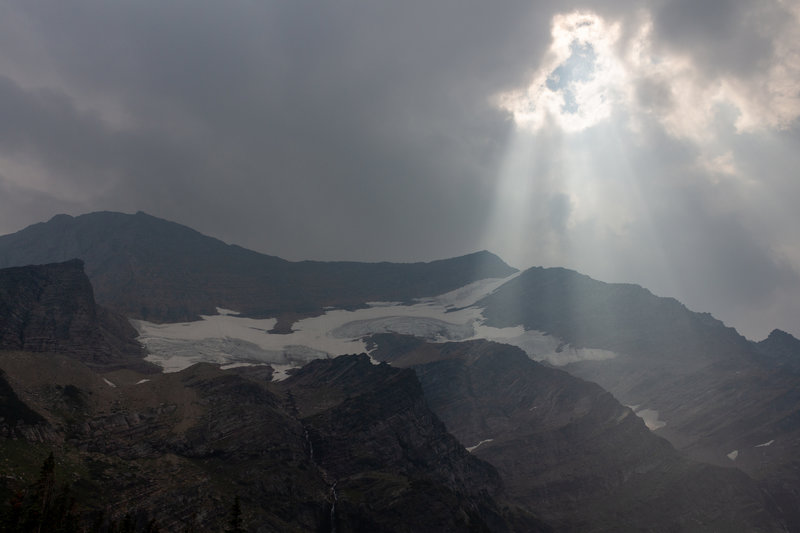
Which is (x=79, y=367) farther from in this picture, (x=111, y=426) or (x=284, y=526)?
(x=284, y=526)

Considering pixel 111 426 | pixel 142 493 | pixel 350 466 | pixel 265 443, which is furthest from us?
pixel 350 466

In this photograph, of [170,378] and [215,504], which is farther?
[170,378]

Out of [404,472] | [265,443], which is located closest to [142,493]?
[265,443]

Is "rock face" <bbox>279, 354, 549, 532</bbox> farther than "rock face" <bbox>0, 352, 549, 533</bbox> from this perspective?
Yes

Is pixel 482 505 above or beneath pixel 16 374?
beneath

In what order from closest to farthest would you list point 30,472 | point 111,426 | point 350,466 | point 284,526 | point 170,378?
point 30,472, point 284,526, point 111,426, point 350,466, point 170,378

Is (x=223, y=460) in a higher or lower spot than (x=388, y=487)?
higher

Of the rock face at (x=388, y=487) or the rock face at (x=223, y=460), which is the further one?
the rock face at (x=388, y=487)

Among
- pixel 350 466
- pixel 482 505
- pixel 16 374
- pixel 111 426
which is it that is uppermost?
pixel 16 374

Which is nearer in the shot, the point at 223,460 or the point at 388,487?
the point at 223,460

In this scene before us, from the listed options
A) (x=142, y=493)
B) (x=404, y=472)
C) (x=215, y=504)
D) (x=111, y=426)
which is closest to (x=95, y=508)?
(x=142, y=493)
